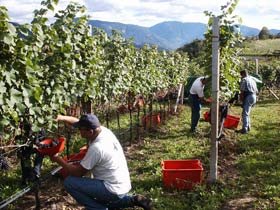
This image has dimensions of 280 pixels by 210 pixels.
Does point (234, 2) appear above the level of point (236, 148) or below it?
above

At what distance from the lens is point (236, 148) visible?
9.07 meters

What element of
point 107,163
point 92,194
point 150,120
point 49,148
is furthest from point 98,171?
point 150,120

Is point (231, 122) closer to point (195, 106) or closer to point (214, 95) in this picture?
point (195, 106)

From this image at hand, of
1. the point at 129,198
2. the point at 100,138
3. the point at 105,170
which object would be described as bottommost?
the point at 129,198

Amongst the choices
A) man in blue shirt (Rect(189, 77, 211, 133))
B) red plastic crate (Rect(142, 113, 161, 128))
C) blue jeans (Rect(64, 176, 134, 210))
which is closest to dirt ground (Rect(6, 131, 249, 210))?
blue jeans (Rect(64, 176, 134, 210))

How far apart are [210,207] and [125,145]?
4.02m

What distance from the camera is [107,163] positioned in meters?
4.55

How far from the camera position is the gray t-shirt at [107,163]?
14.7 ft

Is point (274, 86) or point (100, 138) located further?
point (274, 86)

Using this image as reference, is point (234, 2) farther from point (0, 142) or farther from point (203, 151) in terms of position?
point (0, 142)

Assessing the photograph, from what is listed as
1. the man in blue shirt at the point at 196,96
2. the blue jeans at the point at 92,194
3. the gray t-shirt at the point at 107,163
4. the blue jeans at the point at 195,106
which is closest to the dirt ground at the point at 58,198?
the blue jeans at the point at 92,194

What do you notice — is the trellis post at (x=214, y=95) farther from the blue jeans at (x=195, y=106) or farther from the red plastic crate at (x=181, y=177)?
the blue jeans at (x=195, y=106)

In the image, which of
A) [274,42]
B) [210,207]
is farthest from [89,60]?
[274,42]

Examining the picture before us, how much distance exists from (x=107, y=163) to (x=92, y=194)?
0.39m
